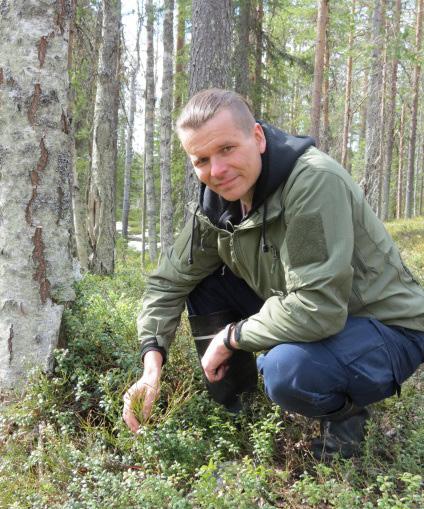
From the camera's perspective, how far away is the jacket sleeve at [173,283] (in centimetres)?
283

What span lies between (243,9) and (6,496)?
11.2 metres

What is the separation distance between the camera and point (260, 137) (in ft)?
7.98

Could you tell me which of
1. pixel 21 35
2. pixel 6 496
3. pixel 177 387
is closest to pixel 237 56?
pixel 21 35

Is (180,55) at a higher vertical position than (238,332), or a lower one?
higher

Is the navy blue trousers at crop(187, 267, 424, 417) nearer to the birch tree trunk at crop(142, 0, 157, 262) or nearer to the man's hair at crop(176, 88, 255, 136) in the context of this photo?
the man's hair at crop(176, 88, 255, 136)

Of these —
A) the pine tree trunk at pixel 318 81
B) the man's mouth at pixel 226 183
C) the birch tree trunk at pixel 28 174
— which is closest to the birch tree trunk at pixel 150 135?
the pine tree trunk at pixel 318 81

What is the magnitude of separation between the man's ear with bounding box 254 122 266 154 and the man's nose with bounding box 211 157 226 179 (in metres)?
0.21

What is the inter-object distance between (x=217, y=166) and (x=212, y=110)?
249 mm

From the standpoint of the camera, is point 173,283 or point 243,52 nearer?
point 173,283

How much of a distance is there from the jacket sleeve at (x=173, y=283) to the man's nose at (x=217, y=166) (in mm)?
487

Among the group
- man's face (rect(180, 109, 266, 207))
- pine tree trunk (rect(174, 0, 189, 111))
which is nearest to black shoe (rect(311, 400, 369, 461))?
man's face (rect(180, 109, 266, 207))

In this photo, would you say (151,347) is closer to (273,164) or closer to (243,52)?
(273,164)

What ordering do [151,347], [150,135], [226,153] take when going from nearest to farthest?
[226,153]
[151,347]
[150,135]

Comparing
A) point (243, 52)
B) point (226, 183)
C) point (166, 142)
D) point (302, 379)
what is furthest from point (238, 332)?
point (243, 52)
